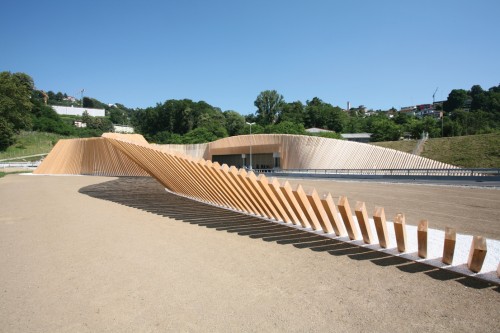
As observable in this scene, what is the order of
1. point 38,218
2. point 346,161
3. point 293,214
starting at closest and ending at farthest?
point 293,214
point 38,218
point 346,161

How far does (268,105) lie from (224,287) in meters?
90.0

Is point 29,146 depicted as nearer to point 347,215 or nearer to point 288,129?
point 288,129

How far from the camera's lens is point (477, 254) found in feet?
11.7

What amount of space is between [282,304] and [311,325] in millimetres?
421

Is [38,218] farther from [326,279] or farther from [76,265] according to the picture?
[326,279]

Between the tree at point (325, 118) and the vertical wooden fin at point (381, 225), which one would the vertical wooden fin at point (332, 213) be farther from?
the tree at point (325, 118)

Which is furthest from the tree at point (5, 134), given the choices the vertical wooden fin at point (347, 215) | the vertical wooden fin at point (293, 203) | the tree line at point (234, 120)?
the vertical wooden fin at point (347, 215)

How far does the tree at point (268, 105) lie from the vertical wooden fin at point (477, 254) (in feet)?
285

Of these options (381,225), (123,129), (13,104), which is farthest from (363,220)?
(123,129)

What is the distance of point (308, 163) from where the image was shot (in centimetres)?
3225

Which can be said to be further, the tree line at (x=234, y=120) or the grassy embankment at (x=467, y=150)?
the tree line at (x=234, y=120)

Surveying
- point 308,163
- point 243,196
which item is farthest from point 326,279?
point 308,163

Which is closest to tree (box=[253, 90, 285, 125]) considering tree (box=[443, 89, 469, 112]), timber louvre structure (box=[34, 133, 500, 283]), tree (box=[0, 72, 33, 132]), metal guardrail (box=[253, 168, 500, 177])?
tree (box=[0, 72, 33, 132])

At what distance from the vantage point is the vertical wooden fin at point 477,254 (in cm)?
350
